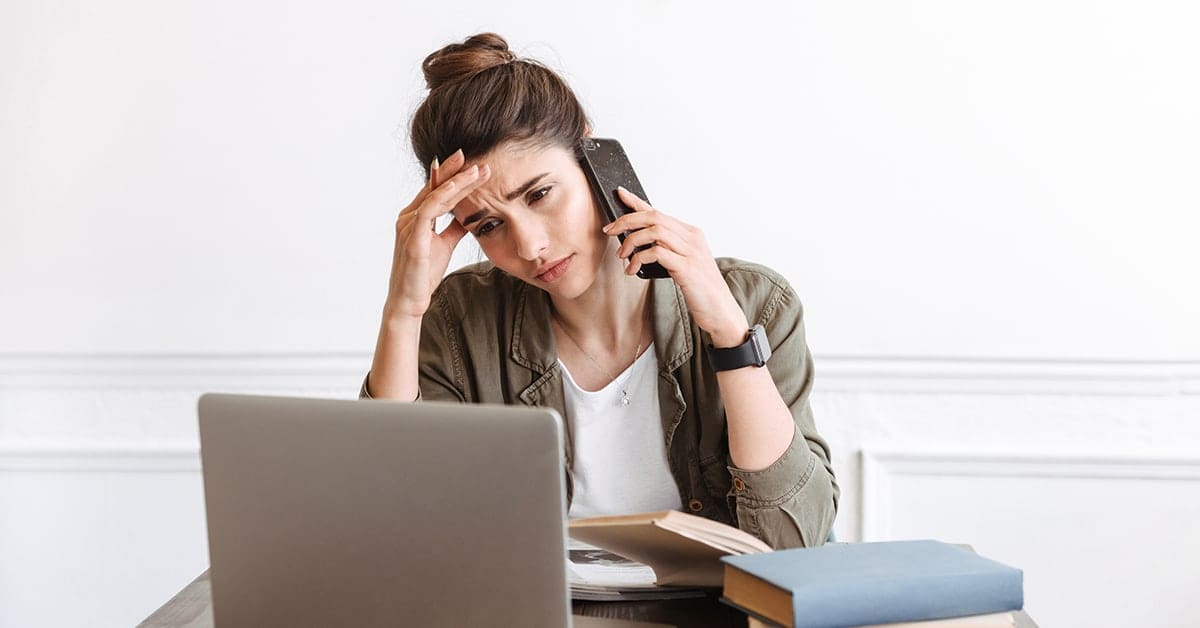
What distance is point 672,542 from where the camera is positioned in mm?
1073

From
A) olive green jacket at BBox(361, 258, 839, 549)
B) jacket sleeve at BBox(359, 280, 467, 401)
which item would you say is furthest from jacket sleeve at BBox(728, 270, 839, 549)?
jacket sleeve at BBox(359, 280, 467, 401)

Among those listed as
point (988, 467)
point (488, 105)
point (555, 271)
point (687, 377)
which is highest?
point (488, 105)

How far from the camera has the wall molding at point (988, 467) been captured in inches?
91.4

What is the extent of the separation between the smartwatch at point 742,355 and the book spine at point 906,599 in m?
0.55

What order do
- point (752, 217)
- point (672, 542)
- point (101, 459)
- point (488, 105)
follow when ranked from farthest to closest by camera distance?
point (101, 459) < point (752, 217) < point (488, 105) < point (672, 542)

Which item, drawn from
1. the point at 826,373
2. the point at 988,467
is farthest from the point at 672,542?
the point at 988,467

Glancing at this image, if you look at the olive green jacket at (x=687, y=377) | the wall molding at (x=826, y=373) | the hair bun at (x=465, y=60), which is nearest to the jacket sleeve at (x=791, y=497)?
the olive green jacket at (x=687, y=377)

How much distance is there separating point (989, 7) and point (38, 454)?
7.16ft

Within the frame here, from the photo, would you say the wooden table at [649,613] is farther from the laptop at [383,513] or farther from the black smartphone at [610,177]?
the black smartphone at [610,177]

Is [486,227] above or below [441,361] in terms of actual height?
above

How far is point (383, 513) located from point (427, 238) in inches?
31.0

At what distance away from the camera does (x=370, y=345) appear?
2.44 m

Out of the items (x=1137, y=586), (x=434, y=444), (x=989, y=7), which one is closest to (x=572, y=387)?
(x=434, y=444)

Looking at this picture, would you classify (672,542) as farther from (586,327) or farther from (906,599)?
(586,327)
